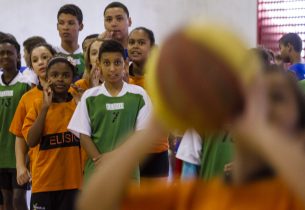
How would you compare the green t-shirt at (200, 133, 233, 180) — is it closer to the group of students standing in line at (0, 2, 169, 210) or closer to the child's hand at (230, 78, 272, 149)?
the group of students standing in line at (0, 2, 169, 210)

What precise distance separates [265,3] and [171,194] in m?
6.84

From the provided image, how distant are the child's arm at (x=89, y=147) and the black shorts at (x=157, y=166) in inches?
19.5

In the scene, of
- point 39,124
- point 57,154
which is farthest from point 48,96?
point 57,154

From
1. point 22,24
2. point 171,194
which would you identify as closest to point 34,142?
point 171,194

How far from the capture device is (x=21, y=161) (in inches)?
176

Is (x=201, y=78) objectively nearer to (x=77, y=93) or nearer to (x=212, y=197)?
(x=212, y=197)

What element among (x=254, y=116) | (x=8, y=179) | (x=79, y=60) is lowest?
(x=8, y=179)

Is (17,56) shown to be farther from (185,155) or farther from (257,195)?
(257,195)

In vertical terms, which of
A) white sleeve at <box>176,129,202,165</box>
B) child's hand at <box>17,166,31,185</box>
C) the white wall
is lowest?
child's hand at <box>17,166,31,185</box>

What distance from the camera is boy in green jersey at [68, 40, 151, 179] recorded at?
383cm

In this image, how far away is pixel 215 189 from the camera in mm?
1396

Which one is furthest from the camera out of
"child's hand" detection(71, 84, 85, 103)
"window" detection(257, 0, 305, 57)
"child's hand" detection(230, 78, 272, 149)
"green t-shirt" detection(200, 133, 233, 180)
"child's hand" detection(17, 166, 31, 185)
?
"window" detection(257, 0, 305, 57)

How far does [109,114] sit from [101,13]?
14.7ft

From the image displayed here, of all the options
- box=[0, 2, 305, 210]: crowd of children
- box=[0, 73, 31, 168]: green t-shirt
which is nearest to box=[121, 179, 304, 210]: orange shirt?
box=[0, 2, 305, 210]: crowd of children
